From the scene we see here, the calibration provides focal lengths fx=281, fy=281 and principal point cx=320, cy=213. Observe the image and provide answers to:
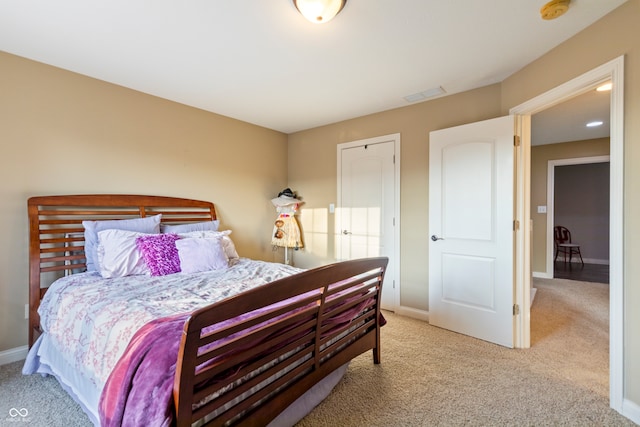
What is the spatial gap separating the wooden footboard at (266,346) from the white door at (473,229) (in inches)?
52.8

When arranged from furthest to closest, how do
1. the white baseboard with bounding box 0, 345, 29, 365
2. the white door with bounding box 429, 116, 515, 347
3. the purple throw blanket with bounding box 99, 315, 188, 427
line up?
the white door with bounding box 429, 116, 515, 347, the white baseboard with bounding box 0, 345, 29, 365, the purple throw blanket with bounding box 99, 315, 188, 427

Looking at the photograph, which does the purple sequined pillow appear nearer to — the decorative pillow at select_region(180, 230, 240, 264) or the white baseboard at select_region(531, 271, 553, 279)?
the decorative pillow at select_region(180, 230, 240, 264)

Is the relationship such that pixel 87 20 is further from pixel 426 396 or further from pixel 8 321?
pixel 426 396

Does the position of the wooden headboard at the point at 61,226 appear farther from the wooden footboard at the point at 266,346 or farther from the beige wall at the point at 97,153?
the wooden footboard at the point at 266,346

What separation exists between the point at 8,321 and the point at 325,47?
3240 millimetres

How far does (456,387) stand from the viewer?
6.31 feet

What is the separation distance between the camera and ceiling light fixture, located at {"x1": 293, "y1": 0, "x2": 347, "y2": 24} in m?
1.58

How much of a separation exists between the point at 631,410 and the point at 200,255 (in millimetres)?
3019

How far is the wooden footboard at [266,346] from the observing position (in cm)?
103

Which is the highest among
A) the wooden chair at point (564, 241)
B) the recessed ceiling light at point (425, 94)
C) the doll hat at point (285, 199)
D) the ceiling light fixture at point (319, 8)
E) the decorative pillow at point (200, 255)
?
the recessed ceiling light at point (425, 94)

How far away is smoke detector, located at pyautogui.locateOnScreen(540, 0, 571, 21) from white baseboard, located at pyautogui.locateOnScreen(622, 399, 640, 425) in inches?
90.3

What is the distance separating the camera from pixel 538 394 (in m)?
1.85

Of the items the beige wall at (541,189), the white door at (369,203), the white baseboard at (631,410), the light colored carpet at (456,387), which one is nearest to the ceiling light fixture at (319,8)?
the white door at (369,203)

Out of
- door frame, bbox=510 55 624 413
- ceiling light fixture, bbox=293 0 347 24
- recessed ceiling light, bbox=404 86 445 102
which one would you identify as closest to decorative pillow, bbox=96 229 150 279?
ceiling light fixture, bbox=293 0 347 24
